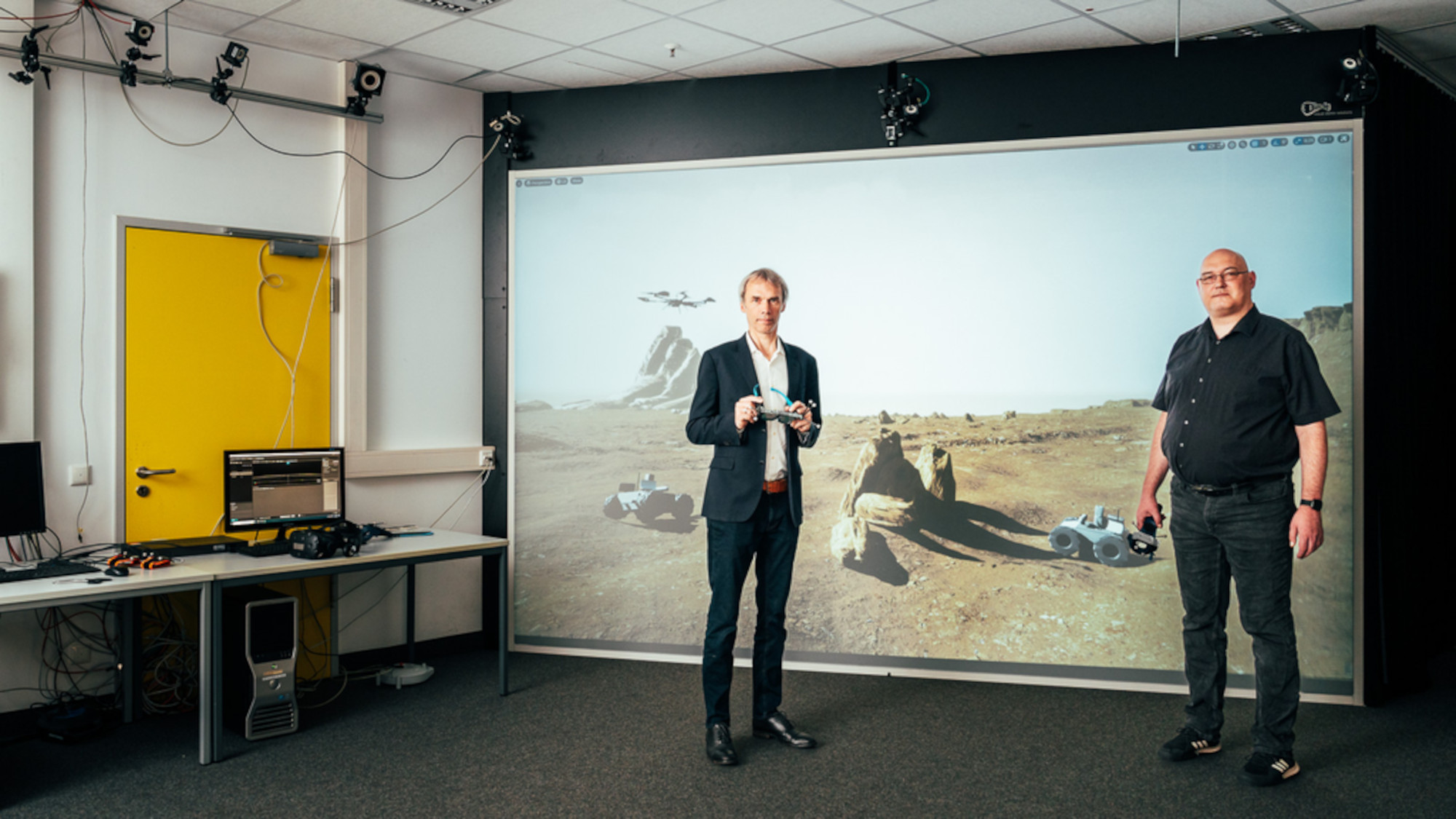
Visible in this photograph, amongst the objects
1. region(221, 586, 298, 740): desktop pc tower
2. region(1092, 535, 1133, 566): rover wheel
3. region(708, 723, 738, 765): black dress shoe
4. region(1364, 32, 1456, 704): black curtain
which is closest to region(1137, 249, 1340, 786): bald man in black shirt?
region(1092, 535, 1133, 566): rover wheel

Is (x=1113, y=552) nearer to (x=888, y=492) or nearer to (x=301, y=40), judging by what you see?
(x=888, y=492)

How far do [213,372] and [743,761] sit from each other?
2870 millimetres

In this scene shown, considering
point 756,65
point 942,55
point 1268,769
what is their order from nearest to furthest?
point 1268,769 < point 942,55 < point 756,65

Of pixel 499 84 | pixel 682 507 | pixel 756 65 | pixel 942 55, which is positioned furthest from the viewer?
pixel 499 84

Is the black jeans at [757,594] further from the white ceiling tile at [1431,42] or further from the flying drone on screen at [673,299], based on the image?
the white ceiling tile at [1431,42]

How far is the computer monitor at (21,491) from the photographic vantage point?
335 centimetres

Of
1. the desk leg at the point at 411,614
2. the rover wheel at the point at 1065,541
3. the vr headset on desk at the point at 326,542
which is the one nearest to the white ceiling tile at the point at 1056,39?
the rover wheel at the point at 1065,541

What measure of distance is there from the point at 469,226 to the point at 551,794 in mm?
3080

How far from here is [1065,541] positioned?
4.28 m

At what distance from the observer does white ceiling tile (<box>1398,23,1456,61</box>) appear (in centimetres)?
409

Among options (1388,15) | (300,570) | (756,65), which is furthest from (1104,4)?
(300,570)

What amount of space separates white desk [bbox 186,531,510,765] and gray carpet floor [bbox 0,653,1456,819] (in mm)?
215

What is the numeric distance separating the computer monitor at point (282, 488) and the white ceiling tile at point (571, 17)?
202cm

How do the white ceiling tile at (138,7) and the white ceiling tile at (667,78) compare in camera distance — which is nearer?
the white ceiling tile at (138,7)
